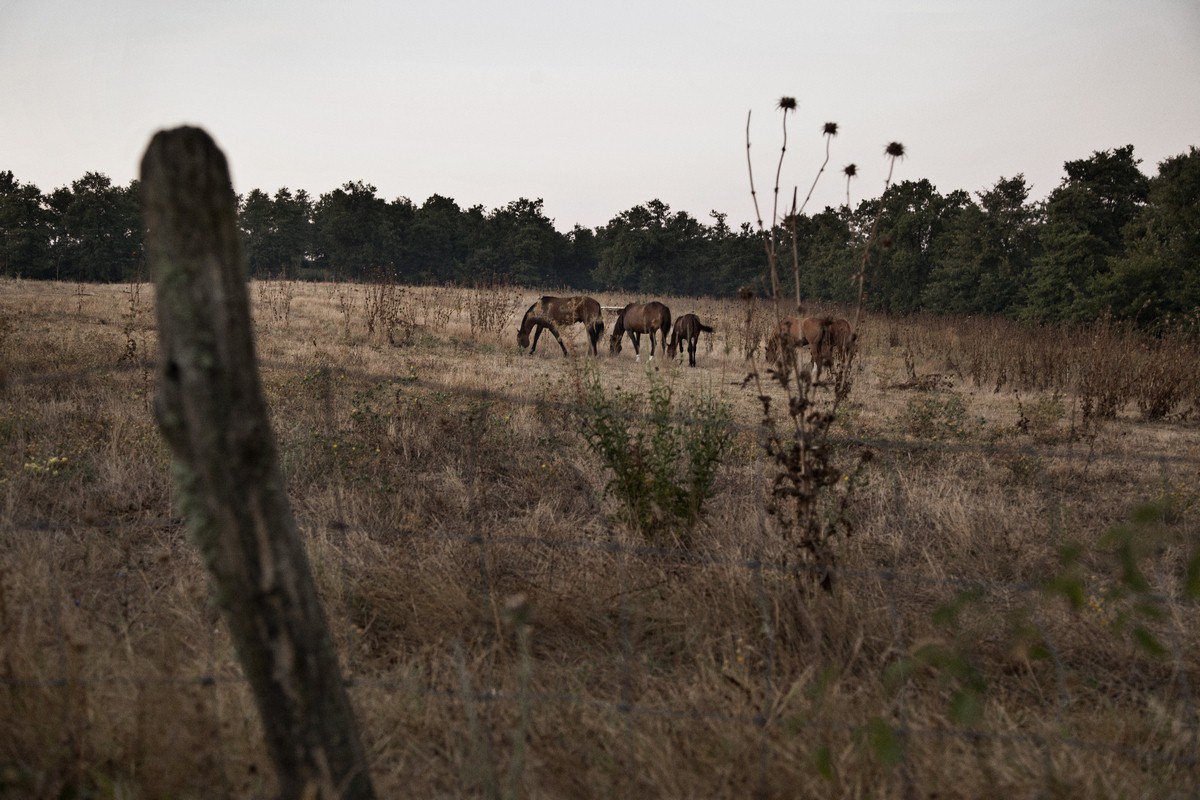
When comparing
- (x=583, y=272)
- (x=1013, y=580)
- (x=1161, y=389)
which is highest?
(x=583, y=272)

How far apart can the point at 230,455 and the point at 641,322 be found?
15317 mm

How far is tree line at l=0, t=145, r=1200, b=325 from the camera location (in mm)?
22297

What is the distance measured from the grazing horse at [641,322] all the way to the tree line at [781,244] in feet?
9.86

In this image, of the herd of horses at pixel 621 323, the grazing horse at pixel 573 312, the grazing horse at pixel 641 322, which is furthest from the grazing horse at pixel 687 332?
the grazing horse at pixel 573 312

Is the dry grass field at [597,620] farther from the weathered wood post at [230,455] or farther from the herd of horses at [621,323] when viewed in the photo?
the herd of horses at [621,323]

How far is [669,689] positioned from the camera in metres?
2.49

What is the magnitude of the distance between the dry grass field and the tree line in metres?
1.46

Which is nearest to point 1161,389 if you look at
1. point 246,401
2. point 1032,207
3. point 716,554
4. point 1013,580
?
A: point 1013,580

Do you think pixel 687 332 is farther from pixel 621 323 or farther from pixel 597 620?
pixel 597 620

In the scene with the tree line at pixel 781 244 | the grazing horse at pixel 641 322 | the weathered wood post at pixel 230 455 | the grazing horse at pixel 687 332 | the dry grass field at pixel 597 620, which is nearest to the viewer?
the weathered wood post at pixel 230 455

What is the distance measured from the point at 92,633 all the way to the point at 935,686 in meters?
2.98

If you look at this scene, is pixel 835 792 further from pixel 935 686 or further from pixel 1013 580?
pixel 1013 580

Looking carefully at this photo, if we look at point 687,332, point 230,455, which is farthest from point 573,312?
point 230,455

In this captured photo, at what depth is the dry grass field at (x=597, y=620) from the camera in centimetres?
192
